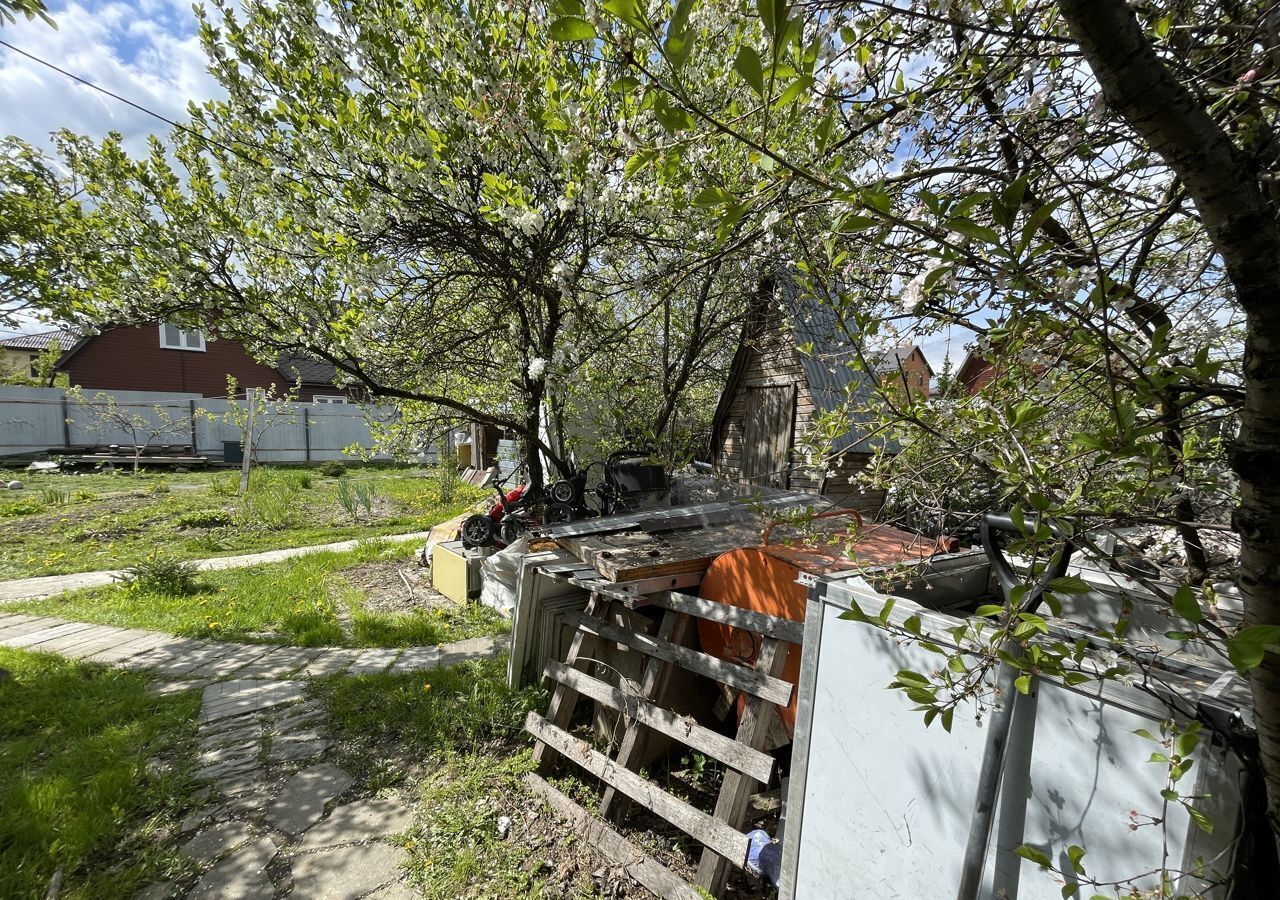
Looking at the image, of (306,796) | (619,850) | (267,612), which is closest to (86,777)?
(306,796)

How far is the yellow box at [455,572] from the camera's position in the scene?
5.96 metres

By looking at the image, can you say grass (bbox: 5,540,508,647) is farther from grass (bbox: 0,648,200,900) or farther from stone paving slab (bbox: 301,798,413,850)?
stone paving slab (bbox: 301,798,413,850)

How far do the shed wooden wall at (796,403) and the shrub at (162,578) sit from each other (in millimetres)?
6993

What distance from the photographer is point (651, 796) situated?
2.61 meters

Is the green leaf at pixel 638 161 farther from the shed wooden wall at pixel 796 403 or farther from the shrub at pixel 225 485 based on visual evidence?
the shrub at pixel 225 485

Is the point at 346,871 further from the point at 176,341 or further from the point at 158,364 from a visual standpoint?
the point at 158,364

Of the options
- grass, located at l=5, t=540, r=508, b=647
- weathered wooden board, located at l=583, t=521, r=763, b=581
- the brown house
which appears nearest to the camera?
the brown house

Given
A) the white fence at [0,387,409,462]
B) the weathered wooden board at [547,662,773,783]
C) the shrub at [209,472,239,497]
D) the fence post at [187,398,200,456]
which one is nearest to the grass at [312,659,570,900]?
the weathered wooden board at [547,662,773,783]

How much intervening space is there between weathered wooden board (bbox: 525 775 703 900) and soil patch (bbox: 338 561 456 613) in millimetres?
3555

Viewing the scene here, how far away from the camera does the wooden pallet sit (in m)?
2.37

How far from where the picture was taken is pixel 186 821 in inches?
109

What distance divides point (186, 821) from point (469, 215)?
4.33m

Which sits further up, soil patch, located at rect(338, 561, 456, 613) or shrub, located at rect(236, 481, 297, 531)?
shrub, located at rect(236, 481, 297, 531)

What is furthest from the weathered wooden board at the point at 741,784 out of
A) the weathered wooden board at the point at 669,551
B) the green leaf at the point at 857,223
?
the green leaf at the point at 857,223
